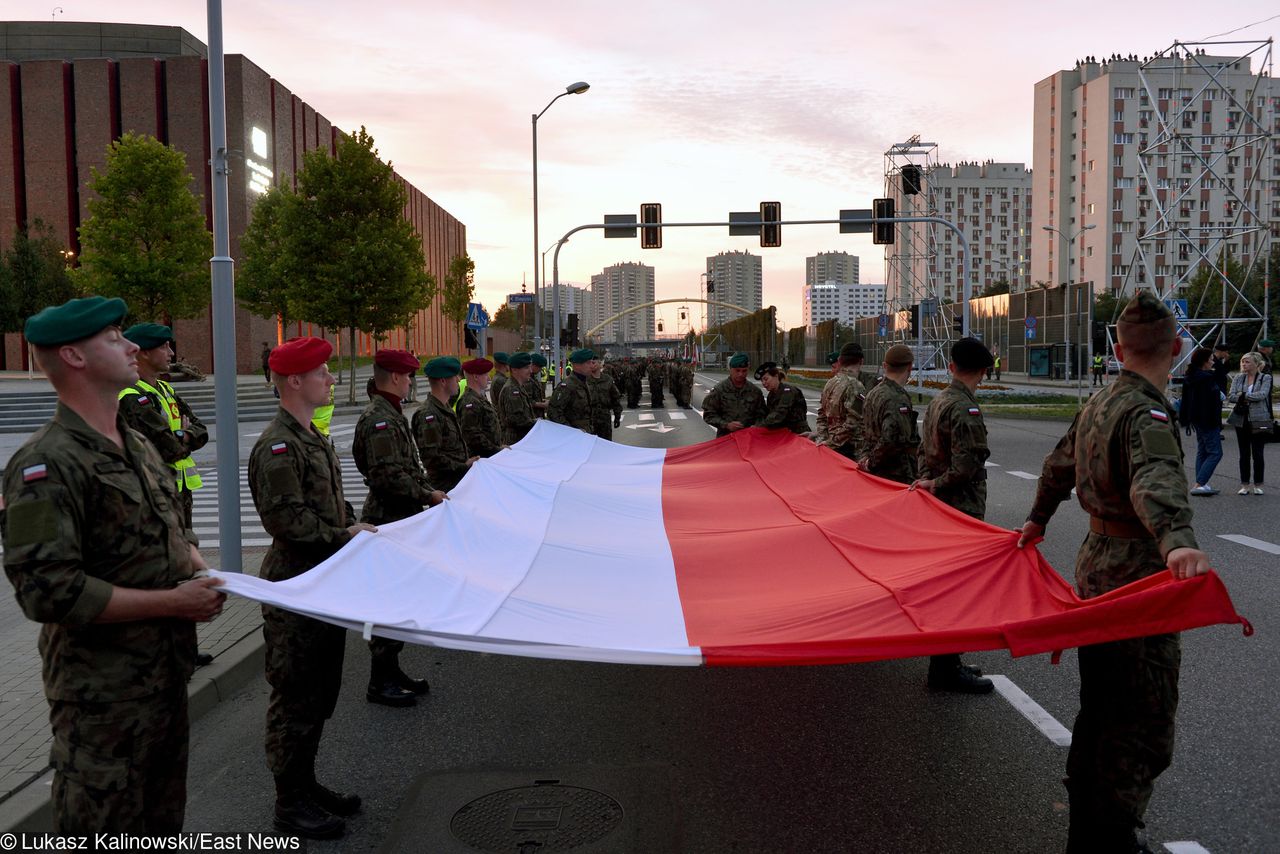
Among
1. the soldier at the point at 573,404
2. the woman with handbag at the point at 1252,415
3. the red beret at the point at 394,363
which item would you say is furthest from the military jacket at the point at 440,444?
the woman with handbag at the point at 1252,415

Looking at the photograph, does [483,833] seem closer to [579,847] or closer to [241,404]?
[579,847]

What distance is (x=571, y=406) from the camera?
46.0 feet

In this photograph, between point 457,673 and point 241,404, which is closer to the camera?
point 457,673

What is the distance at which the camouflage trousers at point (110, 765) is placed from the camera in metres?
3.01

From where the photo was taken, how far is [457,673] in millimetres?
6680

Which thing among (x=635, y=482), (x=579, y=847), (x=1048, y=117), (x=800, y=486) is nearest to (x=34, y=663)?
(x=579, y=847)

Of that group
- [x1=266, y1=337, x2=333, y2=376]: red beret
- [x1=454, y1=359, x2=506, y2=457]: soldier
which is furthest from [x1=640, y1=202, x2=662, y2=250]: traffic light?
[x1=266, y1=337, x2=333, y2=376]: red beret

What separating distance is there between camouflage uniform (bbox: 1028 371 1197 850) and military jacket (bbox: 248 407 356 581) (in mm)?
3485

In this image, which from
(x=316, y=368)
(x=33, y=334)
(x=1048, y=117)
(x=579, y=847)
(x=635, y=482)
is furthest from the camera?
(x=1048, y=117)

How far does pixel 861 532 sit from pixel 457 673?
9.88 feet

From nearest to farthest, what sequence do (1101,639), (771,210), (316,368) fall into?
(1101,639)
(316,368)
(771,210)

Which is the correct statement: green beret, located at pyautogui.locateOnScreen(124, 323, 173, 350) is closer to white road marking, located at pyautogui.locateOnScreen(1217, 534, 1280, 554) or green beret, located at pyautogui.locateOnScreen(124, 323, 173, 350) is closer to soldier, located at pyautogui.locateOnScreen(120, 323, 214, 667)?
soldier, located at pyautogui.locateOnScreen(120, 323, 214, 667)

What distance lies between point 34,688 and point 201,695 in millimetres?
1069

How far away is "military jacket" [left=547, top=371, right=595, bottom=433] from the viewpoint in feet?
45.8
